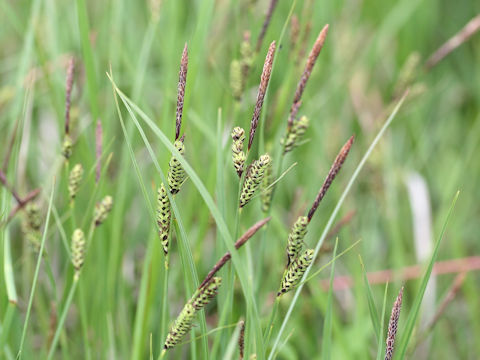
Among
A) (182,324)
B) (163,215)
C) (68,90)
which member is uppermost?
(68,90)

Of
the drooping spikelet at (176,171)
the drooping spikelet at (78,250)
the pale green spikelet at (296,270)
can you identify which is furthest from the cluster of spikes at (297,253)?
the drooping spikelet at (78,250)

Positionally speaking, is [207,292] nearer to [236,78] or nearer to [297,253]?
[297,253]

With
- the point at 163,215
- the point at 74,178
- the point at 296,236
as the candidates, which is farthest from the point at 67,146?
the point at 296,236

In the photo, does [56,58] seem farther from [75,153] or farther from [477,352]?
[477,352]

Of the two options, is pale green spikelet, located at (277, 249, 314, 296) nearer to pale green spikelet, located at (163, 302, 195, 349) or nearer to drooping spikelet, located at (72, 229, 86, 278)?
pale green spikelet, located at (163, 302, 195, 349)

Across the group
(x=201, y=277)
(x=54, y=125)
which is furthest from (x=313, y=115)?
(x=54, y=125)

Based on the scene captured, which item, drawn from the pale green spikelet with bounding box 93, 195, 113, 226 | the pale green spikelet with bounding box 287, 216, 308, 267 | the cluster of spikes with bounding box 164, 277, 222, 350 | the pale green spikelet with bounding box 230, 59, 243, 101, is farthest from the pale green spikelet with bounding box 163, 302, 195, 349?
the pale green spikelet with bounding box 230, 59, 243, 101
